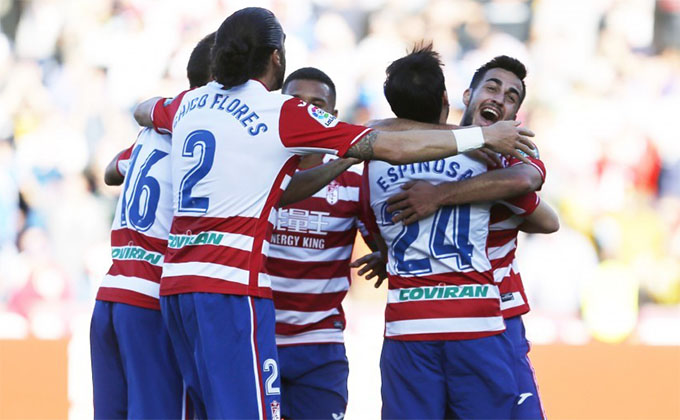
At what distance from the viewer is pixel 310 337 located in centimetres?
463

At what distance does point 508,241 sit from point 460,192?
0.49 metres

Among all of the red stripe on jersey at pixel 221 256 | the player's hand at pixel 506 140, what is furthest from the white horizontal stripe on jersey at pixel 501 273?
the red stripe on jersey at pixel 221 256

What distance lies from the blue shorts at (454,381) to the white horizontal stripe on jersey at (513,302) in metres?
0.32

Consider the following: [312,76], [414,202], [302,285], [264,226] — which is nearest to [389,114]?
[312,76]

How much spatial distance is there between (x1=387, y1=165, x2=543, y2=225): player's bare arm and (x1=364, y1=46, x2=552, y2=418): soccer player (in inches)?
2.5

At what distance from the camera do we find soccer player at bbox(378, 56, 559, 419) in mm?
3834

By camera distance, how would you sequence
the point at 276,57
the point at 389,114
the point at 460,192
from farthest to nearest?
the point at 389,114
the point at 460,192
the point at 276,57

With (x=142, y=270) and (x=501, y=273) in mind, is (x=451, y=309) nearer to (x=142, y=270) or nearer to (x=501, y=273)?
(x=501, y=273)

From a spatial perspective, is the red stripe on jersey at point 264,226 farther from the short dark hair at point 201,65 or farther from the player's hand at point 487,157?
the short dark hair at point 201,65

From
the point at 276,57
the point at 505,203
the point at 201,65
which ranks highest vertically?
the point at 201,65

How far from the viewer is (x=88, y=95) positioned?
10172mm

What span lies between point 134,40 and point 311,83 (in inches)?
244

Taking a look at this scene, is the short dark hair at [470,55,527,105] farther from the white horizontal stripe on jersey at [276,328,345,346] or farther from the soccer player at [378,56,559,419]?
the white horizontal stripe on jersey at [276,328,345,346]

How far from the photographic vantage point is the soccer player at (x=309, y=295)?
461cm
